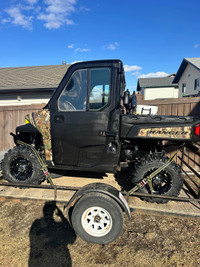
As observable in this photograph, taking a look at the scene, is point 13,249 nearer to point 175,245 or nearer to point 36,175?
point 36,175

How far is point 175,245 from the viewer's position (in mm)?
2373

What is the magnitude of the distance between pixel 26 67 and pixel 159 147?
49.6 ft

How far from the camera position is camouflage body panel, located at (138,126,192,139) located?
2.68m

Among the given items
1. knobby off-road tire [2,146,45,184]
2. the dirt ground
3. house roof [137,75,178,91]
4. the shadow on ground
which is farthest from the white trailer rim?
house roof [137,75,178,91]

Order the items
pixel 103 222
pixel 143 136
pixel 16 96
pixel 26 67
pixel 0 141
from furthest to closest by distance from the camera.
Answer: pixel 26 67 → pixel 16 96 → pixel 0 141 → pixel 143 136 → pixel 103 222

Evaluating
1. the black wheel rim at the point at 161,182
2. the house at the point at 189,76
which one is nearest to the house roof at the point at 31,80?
the black wheel rim at the point at 161,182

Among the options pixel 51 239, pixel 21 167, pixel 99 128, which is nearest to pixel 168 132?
pixel 99 128

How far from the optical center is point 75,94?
9.93 feet

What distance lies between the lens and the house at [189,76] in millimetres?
19797

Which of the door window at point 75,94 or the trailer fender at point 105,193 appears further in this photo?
the door window at point 75,94

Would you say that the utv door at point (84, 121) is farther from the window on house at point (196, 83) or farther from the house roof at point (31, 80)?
the window on house at point (196, 83)

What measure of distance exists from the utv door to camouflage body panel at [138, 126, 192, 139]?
486 mm

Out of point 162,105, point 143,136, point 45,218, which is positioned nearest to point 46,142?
point 45,218

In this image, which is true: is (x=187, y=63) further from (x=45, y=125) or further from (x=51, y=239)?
(x=51, y=239)
